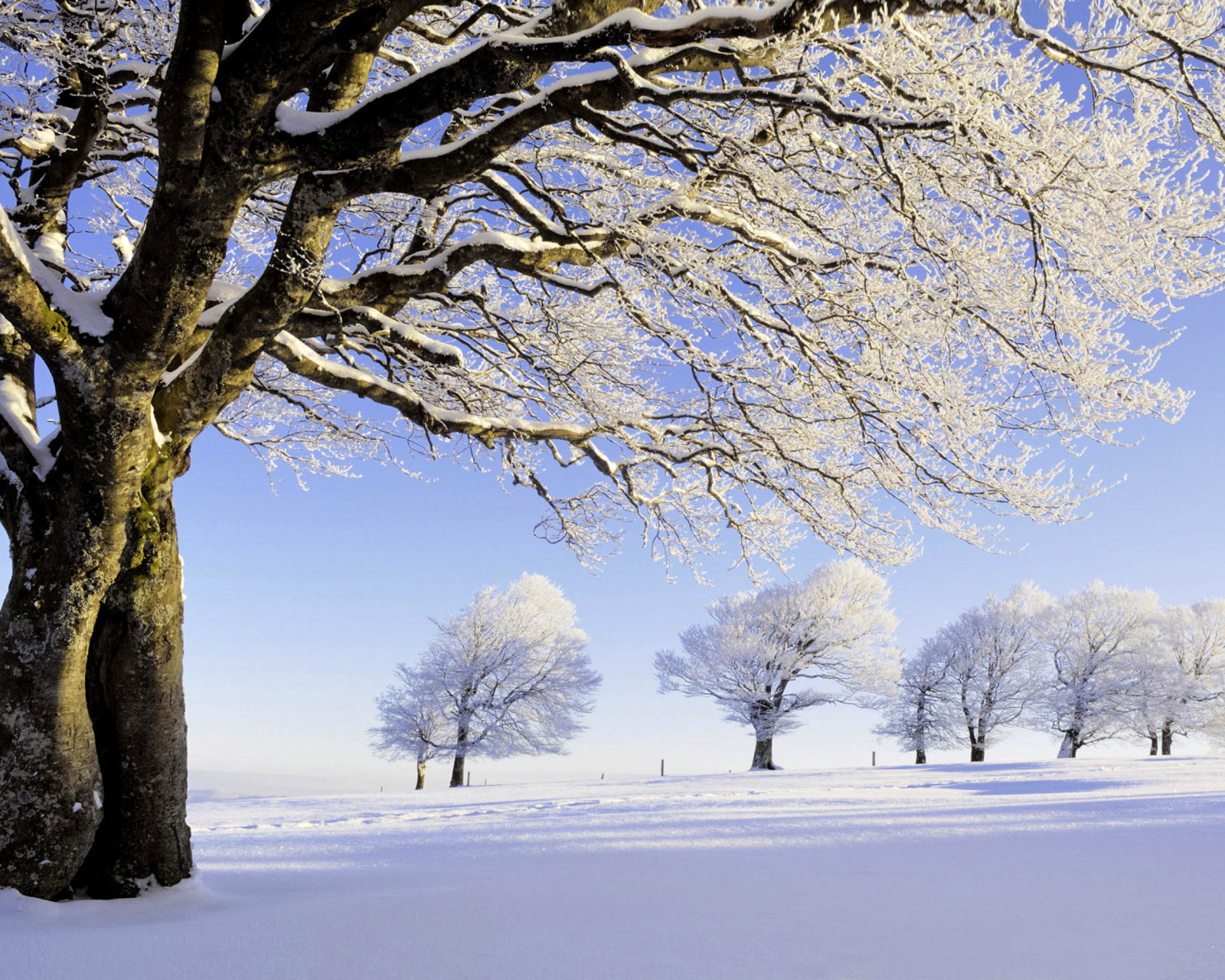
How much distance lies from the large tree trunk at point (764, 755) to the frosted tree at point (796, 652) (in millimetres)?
27

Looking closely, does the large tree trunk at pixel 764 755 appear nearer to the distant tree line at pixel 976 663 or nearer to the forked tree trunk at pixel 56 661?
the distant tree line at pixel 976 663

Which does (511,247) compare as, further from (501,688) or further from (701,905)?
(501,688)

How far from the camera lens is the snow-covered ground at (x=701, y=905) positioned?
264 cm

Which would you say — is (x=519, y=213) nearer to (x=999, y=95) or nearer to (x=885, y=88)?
(x=885, y=88)

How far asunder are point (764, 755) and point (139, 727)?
26.1m

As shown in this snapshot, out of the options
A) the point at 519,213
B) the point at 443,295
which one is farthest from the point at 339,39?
the point at 443,295

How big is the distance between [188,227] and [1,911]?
3.60 m

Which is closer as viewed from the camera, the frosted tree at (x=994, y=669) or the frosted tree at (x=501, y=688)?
the frosted tree at (x=501, y=688)

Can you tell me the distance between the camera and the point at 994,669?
31953 mm

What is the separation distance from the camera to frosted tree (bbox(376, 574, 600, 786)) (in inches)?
1083

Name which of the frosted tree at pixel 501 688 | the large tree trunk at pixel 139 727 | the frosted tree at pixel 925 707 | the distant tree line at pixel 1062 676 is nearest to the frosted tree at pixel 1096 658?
the distant tree line at pixel 1062 676

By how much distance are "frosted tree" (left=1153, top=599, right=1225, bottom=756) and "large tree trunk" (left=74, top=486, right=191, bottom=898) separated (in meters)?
35.3

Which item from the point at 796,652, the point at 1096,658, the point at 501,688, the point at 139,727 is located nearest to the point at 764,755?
the point at 796,652

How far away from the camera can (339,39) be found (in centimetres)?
377
